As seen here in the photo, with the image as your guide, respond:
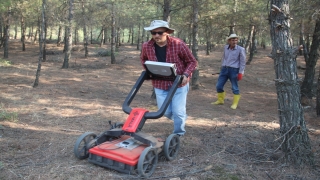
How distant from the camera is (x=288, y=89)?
386 cm

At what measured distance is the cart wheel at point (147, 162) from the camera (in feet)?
10.6

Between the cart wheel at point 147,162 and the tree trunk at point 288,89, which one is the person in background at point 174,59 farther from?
the tree trunk at point 288,89

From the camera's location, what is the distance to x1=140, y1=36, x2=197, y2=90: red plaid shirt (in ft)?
13.7

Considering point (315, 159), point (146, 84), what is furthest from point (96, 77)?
point (315, 159)

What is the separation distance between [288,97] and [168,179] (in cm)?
204

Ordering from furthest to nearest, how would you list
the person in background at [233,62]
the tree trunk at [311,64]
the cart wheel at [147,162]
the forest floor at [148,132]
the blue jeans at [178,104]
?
the tree trunk at [311,64], the person in background at [233,62], the blue jeans at [178,104], the forest floor at [148,132], the cart wheel at [147,162]

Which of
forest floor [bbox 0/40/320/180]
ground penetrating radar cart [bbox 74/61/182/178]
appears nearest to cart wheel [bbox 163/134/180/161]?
ground penetrating radar cart [bbox 74/61/182/178]

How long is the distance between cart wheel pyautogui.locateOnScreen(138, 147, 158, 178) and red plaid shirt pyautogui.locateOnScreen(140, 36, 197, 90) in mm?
1241

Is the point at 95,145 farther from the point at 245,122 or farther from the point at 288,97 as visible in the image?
the point at 245,122

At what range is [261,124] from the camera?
238 inches

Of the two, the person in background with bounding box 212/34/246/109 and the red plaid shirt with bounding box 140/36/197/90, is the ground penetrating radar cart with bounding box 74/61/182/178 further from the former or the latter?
the person in background with bounding box 212/34/246/109

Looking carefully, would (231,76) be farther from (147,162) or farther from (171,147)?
(147,162)

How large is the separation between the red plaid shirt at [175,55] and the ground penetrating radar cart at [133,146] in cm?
24

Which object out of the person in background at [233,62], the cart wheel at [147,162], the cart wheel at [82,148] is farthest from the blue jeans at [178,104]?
the person in background at [233,62]
